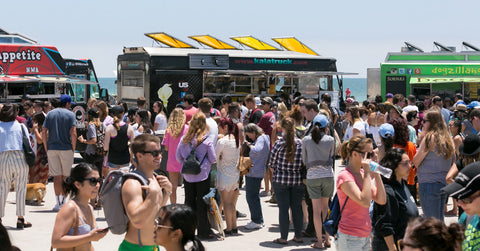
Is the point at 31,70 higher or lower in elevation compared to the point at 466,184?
higher

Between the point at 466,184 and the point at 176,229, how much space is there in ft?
5.48

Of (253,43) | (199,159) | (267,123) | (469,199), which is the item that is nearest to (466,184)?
(469,199)

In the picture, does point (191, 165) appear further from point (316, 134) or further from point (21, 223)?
point (21, 223)

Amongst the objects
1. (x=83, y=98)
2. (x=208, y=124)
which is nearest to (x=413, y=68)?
(x=83, y=98)

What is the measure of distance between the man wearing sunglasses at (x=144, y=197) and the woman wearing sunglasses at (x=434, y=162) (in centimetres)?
370

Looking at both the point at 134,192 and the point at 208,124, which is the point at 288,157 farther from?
the point at 134,192

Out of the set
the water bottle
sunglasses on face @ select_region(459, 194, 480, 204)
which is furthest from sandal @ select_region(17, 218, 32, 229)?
sunglasses on face @ select_region(459, 194, 480, 204)

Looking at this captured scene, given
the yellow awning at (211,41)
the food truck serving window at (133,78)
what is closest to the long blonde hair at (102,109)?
the food truck serving window at (133,78)

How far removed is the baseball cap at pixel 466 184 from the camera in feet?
11.8

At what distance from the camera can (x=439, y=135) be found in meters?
7.32

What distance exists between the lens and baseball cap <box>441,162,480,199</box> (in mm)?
3602

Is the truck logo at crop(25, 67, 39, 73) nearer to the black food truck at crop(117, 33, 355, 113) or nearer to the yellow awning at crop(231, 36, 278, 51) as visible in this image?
the black food truck at crop(117, 33, 355, 113)

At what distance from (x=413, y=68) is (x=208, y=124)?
17947mm

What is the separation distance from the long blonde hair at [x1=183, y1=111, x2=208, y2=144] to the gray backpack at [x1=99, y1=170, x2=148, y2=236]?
4.13 meters
